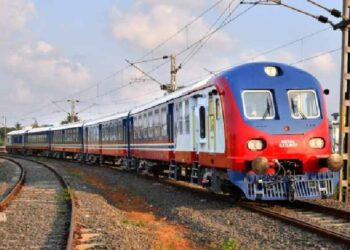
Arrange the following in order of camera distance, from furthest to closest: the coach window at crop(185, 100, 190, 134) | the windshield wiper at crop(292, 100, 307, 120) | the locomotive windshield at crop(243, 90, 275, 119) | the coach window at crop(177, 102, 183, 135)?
the coach window at crop(177, 102, 183, 135)
the coach window at crop(185, 100, 190, 134)
the windshield wiper at crop(292, 100, 307, 120)
the locomotive windshield at crop(243, 90, 275, 119)

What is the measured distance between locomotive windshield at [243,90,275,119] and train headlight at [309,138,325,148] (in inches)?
38.9

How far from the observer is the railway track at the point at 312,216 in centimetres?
896

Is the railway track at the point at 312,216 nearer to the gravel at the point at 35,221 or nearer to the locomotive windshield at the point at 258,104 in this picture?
the locomotive windshield at the point at 258,104

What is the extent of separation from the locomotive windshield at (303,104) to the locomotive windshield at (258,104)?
1.61 feet

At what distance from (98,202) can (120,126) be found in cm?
1470

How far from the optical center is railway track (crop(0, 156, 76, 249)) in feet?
29.1

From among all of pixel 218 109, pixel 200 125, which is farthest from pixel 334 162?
pixel 200 125

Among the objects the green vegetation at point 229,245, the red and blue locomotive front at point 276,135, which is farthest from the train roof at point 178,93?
the green vegetation at point 229,245

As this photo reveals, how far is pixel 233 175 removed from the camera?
11.8 m

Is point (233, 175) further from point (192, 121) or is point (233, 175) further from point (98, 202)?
point (98, 202)

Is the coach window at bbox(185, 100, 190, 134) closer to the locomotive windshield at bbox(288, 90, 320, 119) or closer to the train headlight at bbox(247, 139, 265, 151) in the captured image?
the locomotive windshield at bbox(288, 90, 320, 119)

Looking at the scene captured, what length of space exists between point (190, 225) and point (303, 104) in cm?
386

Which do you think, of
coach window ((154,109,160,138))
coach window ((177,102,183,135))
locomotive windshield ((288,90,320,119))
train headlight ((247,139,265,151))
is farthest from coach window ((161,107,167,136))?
train headlight ((247,139,265,151))

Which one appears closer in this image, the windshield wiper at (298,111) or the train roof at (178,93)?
the windshield wiper at (298,111)
